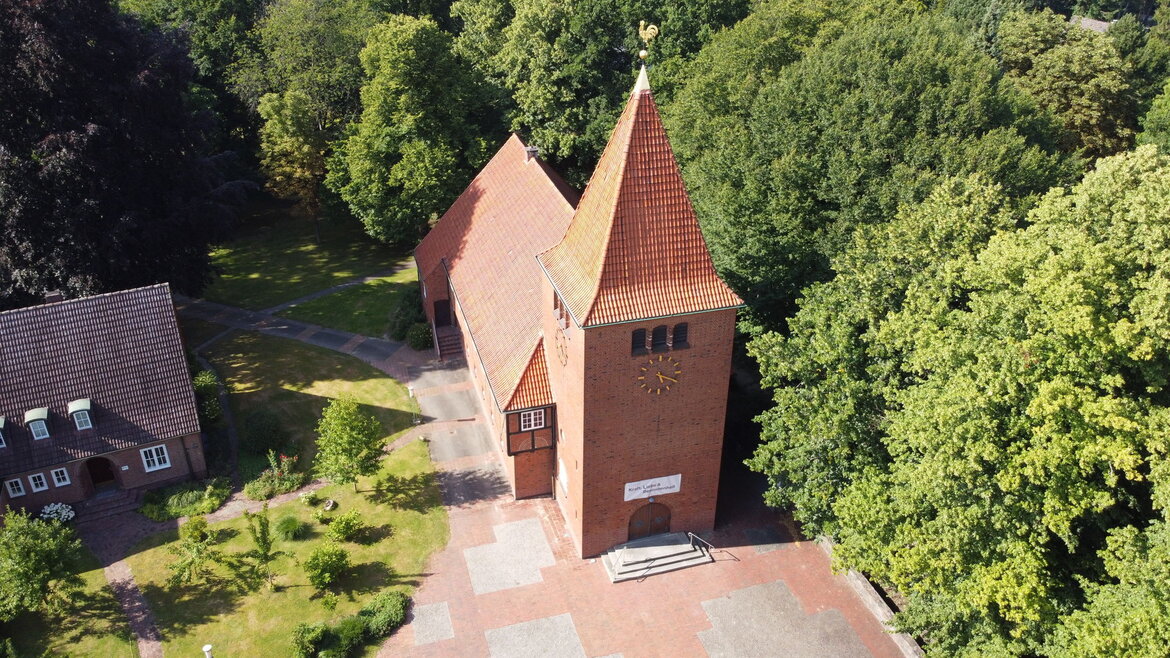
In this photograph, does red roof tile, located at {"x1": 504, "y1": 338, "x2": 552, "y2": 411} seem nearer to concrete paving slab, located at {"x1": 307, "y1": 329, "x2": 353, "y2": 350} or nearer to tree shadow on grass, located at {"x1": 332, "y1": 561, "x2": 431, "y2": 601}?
tree shadow on grass, located at {"x1": 332, "y1": 561, "x2": 431, "y2": 601}

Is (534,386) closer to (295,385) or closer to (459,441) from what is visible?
(459,441)

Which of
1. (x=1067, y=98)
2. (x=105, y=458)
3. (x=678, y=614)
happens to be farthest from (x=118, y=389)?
(x=1067, y=98)

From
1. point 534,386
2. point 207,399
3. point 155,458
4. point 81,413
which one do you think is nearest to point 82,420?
point 81,413

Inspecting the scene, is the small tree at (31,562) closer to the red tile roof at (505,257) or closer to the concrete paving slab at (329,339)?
the red tile roof at (505,257)

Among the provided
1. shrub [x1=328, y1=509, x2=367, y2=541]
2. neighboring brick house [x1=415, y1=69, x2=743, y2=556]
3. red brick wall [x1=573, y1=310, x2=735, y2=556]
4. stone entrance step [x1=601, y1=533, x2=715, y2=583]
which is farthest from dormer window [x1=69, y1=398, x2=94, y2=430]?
stone entrance step [x1=601, y1=533, x2=715, y2=583]

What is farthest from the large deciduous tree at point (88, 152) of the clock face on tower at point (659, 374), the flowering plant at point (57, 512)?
the clock face on tower at point (659, 374)

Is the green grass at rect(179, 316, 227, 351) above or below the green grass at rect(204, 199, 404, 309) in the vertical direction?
below
